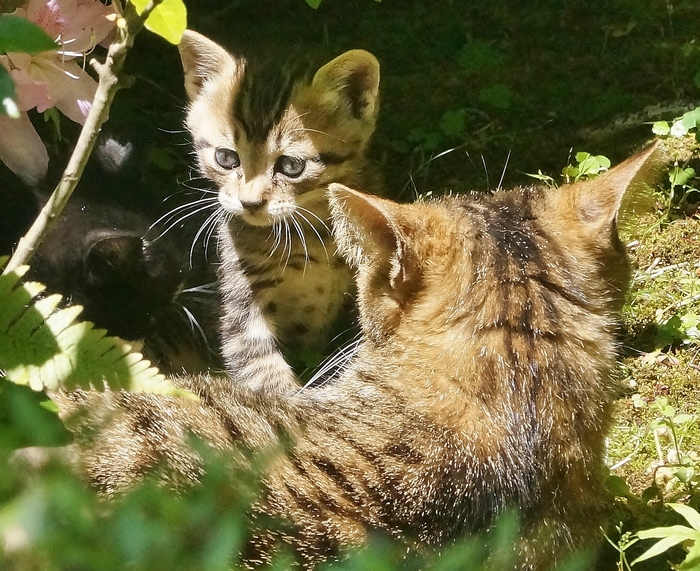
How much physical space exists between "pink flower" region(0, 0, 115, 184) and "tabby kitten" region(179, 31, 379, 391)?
2.08 feet

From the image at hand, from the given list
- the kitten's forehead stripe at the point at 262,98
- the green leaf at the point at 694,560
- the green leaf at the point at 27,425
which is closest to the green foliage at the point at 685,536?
the green leaf at the point at 694,560

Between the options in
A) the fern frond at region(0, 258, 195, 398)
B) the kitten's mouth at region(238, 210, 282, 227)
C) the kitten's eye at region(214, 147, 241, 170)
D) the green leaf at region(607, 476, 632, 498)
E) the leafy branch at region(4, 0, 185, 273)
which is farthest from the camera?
the kitten's eye at region(214, 147, 241, 170)

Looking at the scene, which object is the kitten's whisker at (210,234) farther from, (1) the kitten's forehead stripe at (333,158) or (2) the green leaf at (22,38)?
(2) the green leaf at (22,38)

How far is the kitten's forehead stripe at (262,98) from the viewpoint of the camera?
2.34m

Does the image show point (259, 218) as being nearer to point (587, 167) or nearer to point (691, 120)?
point (587, 167)

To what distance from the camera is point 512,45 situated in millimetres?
3104

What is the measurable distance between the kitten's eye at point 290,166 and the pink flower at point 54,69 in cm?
68

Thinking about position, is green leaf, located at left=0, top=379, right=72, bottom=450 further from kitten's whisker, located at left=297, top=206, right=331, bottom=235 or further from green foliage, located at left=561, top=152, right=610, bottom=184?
green foliage, located at left=561, top=152, right=610, bottom=184

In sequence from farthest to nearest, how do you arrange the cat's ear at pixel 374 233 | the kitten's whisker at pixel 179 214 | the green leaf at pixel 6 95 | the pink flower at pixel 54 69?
the kitten's whisker at pixel 179 214 < the pink flower at pixel 54 69 < the cat's ear at pixel 374 233 < the green leaf at pixel 6 95

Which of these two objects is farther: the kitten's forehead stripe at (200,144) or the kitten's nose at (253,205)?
the kitten's forehead stripe at (200,144)

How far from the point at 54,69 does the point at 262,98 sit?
2.60 ft

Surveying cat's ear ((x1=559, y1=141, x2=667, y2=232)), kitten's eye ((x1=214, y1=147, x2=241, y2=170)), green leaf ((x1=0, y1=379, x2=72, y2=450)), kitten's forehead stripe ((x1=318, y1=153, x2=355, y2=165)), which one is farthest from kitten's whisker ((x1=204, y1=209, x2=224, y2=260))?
green leaf ((x1=0, y1=379, x2=72, y2=450))

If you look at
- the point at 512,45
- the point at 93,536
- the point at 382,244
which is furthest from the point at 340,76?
the point at 93,536

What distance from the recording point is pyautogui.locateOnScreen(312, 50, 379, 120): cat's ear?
2.21 meters
